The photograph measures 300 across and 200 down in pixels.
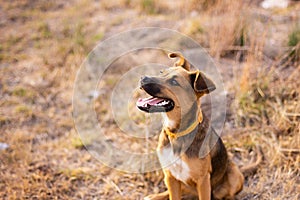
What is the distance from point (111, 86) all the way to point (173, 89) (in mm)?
2991

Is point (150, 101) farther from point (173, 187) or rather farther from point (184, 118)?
point (173, 187)

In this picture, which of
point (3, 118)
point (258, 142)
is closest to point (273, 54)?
point (258, 142)

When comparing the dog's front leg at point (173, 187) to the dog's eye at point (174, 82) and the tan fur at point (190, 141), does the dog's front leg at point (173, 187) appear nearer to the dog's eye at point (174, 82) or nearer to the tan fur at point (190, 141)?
the tan fur at point (190, 141)

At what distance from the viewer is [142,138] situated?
5.12 metres

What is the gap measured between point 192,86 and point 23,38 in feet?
16.0

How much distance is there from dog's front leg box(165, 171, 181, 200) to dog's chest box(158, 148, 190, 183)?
0.36 ft

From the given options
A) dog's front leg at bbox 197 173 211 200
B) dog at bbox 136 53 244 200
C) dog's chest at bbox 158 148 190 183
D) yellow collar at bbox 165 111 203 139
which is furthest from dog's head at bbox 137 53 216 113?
dog's front leg at bbox 197 173 211 200

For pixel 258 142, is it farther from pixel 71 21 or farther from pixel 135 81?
pixel 71 21

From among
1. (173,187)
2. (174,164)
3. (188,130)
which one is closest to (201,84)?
(188,130)

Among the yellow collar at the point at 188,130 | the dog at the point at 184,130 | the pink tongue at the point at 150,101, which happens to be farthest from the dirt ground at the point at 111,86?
the pink tongue at the point at 150,101

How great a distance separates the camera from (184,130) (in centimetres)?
350

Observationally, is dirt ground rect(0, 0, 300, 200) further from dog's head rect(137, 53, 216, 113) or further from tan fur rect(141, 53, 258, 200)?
dog's head rect(137, 53, 216, 113)

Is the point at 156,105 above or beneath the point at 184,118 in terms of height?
above

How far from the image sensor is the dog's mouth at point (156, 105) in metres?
3.33
